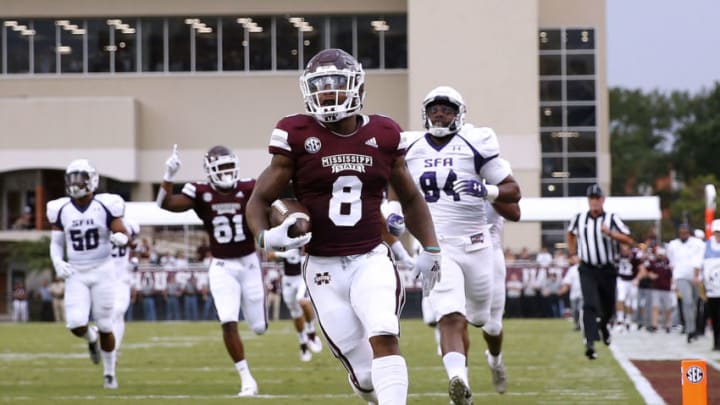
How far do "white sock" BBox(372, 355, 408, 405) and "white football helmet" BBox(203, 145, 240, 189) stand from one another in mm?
4860

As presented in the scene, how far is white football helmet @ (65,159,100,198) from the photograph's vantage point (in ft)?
37.9

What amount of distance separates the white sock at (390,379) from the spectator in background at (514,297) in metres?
23.7

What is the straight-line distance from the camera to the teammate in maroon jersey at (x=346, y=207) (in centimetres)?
641

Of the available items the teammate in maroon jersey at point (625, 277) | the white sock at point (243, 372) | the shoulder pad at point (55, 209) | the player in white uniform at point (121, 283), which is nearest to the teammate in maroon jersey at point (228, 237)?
the white sock at point (243, 372)

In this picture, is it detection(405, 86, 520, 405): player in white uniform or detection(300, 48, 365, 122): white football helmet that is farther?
detection(405, 86, 520, 405): player in white uniform

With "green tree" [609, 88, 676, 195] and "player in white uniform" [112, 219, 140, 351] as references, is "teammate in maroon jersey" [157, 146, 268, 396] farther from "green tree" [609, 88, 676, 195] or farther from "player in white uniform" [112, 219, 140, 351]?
"green tree" [609, 88, 676, 195]

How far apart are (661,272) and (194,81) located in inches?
937

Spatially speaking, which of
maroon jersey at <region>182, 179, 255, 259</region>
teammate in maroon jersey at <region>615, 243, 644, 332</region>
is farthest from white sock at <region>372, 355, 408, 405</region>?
teammate in maroon jersey at <region>615, 243, 644, 332</region>

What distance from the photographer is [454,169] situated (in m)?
8.77

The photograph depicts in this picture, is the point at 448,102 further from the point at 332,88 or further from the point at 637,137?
the point at 637,137

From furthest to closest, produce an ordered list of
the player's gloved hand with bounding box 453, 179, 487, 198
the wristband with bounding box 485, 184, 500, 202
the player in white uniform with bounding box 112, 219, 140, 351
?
the player in white uniform with bounding box 112, 219, 140, 351
the wristband with bounding box 485, 184, 500, 202
the player's gloved hand with bounding box 453, 179, 487, 198

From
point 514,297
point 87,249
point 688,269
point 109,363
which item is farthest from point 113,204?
point 514,297

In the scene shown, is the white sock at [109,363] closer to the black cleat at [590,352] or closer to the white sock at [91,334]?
the white sock at [91,334]

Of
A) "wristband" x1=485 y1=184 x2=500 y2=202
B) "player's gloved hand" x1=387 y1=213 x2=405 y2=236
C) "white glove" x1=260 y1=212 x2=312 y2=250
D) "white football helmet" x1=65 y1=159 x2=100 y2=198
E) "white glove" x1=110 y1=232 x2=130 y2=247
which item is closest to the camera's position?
"white glove" x1=260 y1=212 x2=312 y2=250
